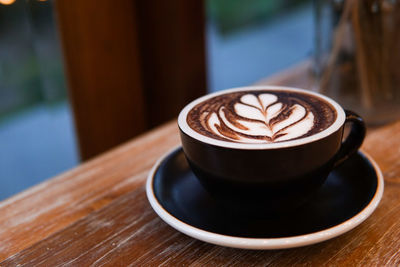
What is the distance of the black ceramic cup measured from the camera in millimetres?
432

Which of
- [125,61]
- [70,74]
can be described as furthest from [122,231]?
[125,61]

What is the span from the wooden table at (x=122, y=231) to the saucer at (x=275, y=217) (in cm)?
3

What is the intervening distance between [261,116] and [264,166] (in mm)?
96

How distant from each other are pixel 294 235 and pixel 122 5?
0.98 m

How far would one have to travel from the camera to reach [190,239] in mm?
493

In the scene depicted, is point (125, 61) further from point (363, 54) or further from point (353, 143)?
point (353, 143)

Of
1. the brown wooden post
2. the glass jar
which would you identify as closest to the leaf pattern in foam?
the glass jar

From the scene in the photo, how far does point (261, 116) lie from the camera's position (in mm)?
514

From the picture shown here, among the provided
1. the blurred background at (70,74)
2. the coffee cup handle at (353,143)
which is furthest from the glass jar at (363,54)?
the blurred background at (70,74)

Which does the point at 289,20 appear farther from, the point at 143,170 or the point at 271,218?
the point at 271,218

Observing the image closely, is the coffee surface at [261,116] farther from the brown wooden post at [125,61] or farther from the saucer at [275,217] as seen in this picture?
the brown wooden post at [125,61]

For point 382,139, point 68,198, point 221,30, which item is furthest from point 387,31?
point 221,30

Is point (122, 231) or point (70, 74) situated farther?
point (70, 74)

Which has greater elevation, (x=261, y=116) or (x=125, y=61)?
(x=261, y=116)
